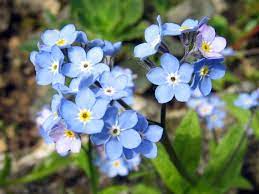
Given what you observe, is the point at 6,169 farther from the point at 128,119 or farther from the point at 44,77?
the point at 128,119

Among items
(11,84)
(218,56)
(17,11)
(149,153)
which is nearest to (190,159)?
(149,153)

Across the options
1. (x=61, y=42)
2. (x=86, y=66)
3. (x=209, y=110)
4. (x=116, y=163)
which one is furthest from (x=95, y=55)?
(x=209, y=110)

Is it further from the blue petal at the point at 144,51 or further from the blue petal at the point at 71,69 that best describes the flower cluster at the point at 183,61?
the blue petal at the point at 71,69

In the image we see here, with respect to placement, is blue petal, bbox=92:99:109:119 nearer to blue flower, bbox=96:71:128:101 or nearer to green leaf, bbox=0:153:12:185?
blue flower, bbox=96:71:128:101

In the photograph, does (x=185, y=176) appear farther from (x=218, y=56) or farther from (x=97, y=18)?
(x=97, y=18)

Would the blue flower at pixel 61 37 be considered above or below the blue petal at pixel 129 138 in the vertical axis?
above

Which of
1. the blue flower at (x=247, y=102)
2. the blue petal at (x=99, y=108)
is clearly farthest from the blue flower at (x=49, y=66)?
the blue flower at (x=247, y=102)
